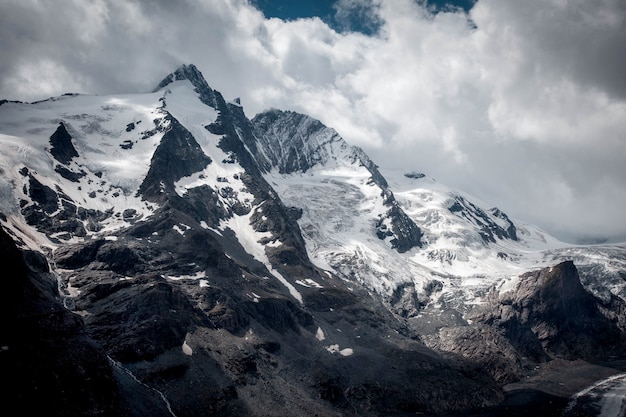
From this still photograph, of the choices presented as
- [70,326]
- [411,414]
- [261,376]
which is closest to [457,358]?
[411,414]

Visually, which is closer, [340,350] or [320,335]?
[340,350]

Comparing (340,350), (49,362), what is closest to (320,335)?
(340,350)

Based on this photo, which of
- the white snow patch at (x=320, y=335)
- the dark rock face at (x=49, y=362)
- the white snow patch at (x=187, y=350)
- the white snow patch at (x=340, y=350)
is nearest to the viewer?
the dark rock face at (x=49, y=362)

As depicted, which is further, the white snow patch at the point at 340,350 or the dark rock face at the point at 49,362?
the white snow patch at the point at 340,350

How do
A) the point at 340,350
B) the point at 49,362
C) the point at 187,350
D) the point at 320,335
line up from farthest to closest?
1. the point at 320,335
2. the point at 340,350
3. the point at 187,350
4. the point at 49,362

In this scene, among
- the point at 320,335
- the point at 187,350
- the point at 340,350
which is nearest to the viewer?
the point at 187,350

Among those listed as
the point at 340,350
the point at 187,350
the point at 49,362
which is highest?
the point at 49,362

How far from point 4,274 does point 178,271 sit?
99121mm

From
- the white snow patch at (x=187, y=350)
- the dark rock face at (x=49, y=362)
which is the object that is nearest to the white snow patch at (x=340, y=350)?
the white snow patch at (x=187, y=350)

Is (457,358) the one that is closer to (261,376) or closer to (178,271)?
(261,376)

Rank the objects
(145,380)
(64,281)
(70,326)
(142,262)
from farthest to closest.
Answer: (142,262), (64,281), (145,380), (70,326)

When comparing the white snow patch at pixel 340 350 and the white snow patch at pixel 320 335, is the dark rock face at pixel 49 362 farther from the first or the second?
the white snow patch at pixel 320 335

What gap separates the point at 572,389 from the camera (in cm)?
18888

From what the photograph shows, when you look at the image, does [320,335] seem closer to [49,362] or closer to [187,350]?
[187,350]
